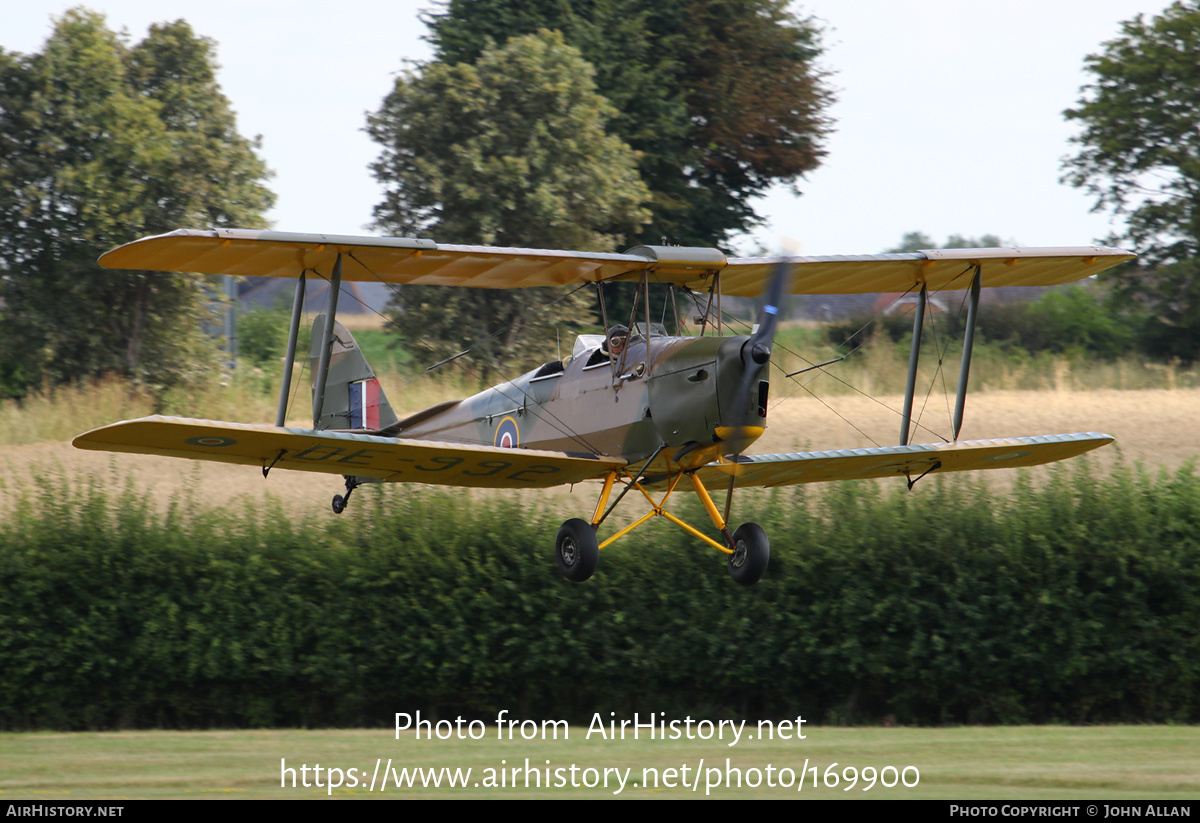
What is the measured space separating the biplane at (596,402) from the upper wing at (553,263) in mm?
21

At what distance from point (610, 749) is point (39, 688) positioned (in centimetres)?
974

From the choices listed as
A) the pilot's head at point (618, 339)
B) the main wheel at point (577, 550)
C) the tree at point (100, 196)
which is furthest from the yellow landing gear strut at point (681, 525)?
the tree at point (100, 196)

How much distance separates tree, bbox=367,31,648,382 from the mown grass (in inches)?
378

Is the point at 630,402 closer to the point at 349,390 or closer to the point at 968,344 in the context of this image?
the point at 968,344

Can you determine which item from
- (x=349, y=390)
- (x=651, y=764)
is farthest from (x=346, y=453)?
(x=651, y=764)

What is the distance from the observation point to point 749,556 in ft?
33.5

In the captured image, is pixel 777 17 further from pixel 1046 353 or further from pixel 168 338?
pixel 168 338

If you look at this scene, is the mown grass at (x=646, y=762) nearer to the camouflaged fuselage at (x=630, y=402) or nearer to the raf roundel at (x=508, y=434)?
the raf roundel at (x=508, y=434)

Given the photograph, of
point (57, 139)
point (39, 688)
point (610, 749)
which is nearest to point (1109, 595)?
point (610, 749)

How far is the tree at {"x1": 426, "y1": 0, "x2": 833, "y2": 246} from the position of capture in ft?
102

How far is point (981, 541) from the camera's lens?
62.7ft

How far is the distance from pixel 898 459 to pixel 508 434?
338 centimetres

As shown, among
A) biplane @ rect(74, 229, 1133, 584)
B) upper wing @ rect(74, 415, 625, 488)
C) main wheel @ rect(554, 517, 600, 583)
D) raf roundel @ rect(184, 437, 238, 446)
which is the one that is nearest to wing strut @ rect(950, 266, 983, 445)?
biplane @ rect(74, 229, 1133, 584)

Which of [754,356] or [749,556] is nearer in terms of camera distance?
[754,356]
